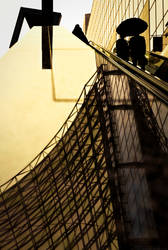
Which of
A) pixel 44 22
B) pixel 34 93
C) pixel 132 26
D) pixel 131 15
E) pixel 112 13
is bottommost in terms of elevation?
pixel 34 93

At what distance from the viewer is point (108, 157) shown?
6473 millimetres

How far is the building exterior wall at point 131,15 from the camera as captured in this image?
12.9 m

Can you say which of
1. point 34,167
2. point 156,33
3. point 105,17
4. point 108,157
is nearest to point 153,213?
point 108,157

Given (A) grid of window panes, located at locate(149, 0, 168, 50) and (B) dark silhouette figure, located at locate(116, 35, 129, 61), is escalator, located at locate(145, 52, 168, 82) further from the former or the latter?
(A) grid of window panes, located at locate(149, 0, 168, 50)

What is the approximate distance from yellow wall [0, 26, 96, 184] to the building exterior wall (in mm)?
3487

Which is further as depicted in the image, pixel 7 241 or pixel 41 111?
pixel 41 111

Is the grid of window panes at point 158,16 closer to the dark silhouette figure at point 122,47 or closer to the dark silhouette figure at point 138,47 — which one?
the dark silhouette figure at point 122,47

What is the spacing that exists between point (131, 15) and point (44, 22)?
46.6 ft

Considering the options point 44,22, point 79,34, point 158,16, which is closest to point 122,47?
point 44,22

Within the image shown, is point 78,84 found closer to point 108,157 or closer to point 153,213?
point 108,157

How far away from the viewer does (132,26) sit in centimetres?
549

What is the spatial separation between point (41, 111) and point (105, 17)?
56.6 ft

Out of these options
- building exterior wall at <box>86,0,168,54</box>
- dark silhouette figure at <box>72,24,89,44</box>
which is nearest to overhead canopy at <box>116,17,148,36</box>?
building exterior wall at <box>86,0,168,54</box>

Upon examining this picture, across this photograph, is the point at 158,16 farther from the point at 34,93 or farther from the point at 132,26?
the point at 132,26
